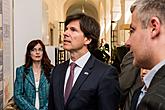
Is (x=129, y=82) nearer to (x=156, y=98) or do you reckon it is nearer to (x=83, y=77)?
(x=83, y=77)

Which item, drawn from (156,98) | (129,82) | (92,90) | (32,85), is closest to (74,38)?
(92,90)

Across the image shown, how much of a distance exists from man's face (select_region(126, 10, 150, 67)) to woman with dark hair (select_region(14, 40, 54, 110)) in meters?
3.05

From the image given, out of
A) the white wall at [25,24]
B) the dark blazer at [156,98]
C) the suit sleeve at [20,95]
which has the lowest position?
the suit sleeve at [20,95]

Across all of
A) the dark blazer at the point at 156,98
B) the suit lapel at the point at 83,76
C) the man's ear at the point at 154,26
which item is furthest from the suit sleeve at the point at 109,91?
the dark blazer at the point at 156,98

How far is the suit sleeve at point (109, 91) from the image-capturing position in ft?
8.83

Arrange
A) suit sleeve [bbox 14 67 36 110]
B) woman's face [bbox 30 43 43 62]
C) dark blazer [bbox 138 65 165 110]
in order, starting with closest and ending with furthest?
dark blazer [bbox 138 65 165 110] < suit sleeve [bbox 14 67 36 110] < woman's face [bbox 30 43 43 62]

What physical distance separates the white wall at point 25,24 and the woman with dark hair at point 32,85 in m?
1.31

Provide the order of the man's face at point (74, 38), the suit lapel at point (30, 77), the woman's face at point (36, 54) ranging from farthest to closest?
1. the woman's face at point (36, 54)
2. the suit lapel at point (30, 77)
3. the man's face at point (74, 38)

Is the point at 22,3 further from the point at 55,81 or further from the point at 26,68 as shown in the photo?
the point at 55,81

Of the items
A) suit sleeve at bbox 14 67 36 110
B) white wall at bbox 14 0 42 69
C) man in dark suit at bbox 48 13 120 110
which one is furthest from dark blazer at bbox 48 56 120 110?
white wall at bbox 14 0 42 69

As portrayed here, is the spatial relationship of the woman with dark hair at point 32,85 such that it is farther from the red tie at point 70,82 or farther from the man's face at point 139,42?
the man's face at point 139,42

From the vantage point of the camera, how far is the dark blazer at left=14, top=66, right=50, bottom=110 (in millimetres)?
4363

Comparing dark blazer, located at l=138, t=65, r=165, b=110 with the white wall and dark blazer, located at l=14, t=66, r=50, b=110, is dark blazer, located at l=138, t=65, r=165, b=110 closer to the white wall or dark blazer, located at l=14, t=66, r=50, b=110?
dark blazer, located at l=14, t=66, r=50, b=110

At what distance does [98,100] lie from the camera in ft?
8.91
